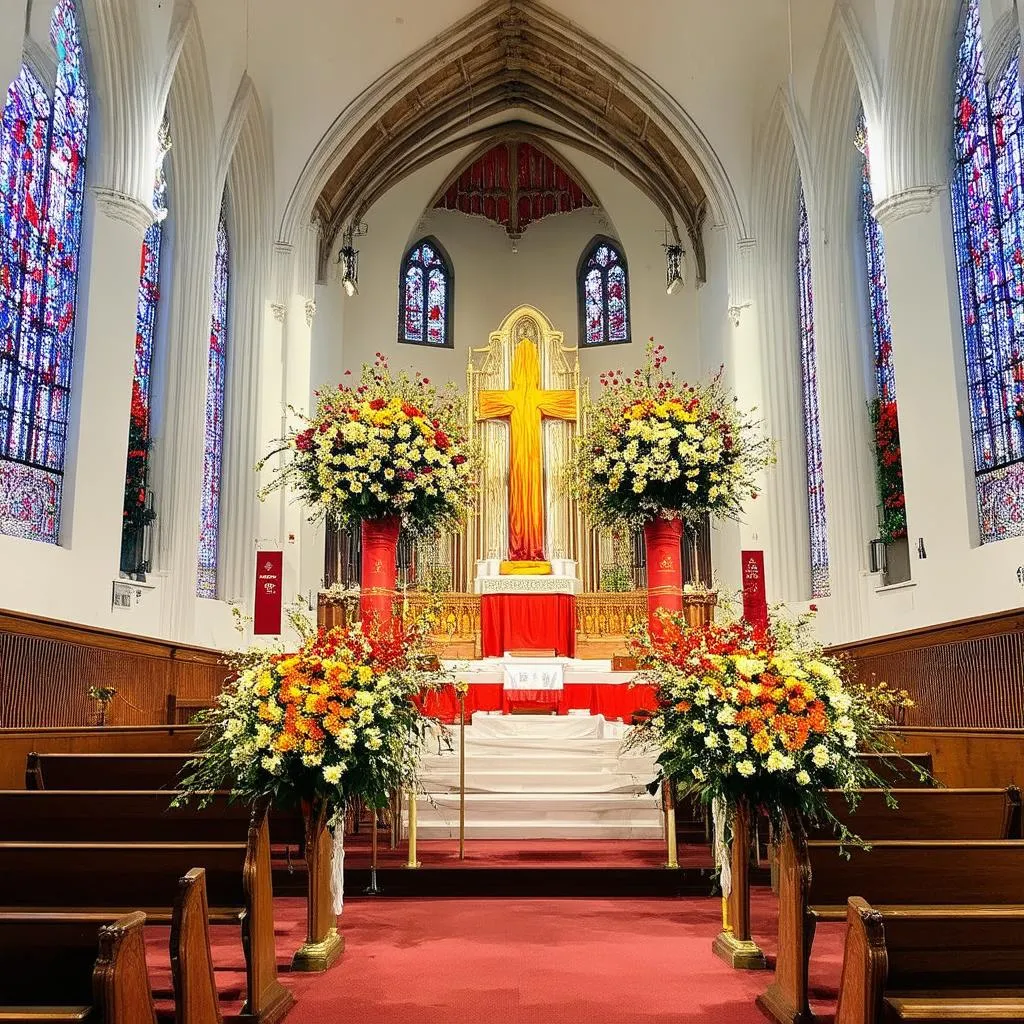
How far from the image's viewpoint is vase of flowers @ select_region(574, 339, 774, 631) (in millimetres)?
7215

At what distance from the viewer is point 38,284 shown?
963 centimetres

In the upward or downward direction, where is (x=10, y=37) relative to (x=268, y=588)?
upward

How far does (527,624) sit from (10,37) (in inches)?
→ 311

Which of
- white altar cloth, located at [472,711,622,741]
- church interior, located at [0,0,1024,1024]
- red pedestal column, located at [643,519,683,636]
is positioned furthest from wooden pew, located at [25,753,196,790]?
white altar cloth, located at [472,711,622,741]

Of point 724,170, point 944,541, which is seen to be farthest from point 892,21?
point 944,541

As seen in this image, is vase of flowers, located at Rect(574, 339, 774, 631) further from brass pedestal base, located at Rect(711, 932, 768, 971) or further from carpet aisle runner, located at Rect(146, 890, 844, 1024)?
brass pedestal base, located at Rect(711, 932, 768, 971)

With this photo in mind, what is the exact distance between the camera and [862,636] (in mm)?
11695

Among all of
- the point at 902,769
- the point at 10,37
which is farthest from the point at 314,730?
the point at 10,37

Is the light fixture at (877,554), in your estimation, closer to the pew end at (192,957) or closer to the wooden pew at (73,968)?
the pew end at (192,957)

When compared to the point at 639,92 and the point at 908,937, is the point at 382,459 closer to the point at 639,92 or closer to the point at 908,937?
the point at 908,937

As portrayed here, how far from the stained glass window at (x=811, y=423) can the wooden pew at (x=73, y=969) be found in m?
12.3

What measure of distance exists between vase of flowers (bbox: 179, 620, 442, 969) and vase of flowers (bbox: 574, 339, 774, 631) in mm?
3335

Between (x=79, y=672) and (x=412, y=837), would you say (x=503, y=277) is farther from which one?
(x=412, y=837)

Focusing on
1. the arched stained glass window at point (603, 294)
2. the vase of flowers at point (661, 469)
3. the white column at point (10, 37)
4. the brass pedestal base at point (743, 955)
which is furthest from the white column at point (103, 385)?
the arched stained glass window at point (603, 294)
